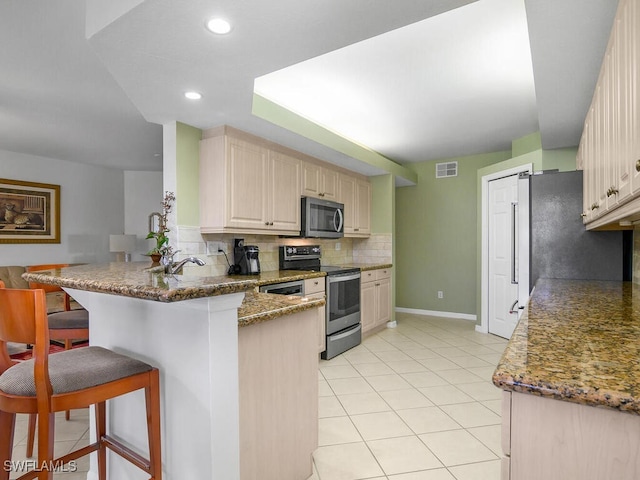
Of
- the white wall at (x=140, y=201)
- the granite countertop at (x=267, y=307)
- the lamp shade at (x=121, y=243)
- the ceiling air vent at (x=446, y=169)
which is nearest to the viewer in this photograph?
the granite countertop at (x=267, y=307)

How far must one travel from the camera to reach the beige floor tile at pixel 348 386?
9.48ft

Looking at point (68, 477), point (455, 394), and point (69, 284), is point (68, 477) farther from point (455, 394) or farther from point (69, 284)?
point (455, 394)

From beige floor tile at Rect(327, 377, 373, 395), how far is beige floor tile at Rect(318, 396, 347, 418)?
14 centimetres

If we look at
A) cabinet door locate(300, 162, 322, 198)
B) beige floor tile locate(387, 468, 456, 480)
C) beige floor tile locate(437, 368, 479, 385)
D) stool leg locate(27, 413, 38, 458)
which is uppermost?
cabinet door locate(300, 162, 322, 198)

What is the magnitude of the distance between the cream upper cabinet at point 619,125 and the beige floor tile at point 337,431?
1.85 meters

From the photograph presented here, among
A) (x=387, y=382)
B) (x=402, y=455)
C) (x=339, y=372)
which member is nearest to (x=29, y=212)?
(x=339, y=372)

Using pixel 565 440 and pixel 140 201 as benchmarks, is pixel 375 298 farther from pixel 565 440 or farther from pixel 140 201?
pixel 140 201

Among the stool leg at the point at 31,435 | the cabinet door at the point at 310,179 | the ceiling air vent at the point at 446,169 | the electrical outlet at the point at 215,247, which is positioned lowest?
the stool leg at the point at 31,435

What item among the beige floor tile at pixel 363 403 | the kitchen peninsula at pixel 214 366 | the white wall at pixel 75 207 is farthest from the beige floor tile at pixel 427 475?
the white wall at pixel 75 207

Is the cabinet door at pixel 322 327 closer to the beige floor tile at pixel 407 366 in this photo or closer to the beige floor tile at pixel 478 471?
the beige floor tile at pixel 407 366

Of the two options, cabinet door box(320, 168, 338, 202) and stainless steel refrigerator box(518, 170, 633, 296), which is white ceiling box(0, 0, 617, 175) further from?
stainless steel refrigerator box(518, 170, 633, 296)

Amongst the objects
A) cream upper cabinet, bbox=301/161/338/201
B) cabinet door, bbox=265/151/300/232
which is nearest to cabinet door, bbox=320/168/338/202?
cream upper cabinet, bbox=301/161/338/201

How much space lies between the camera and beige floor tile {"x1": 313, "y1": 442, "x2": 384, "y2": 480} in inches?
73.0

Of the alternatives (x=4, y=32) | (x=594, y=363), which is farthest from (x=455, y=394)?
(x=4, y=32)
